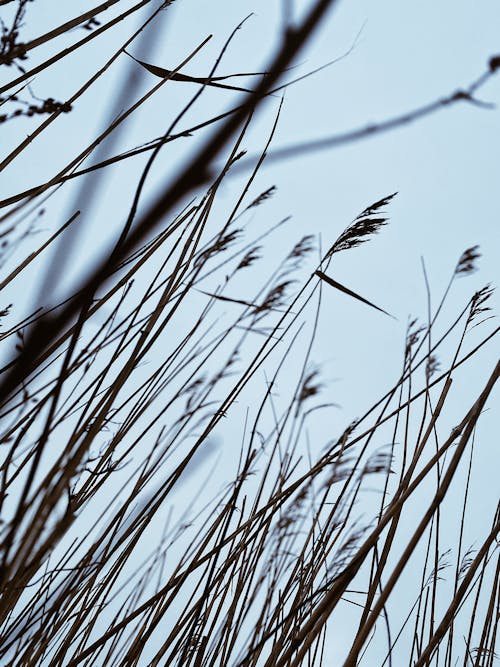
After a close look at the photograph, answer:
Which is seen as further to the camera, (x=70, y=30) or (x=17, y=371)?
(x=70, y=30)

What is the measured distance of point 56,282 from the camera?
1.02ft

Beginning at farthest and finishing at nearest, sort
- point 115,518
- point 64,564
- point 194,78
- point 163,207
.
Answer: point 64,564, point 115,518, point 194,78, point 163,207

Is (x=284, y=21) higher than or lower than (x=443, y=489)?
lower

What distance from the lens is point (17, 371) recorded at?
0.77ft

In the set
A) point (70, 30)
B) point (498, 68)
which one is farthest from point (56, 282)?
point (70, 30)

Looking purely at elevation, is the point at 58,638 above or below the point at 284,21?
below

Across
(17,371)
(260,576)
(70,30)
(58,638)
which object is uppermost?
(70,30)

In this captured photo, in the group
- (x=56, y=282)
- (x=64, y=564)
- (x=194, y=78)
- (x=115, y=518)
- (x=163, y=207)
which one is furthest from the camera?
(x=64, y=564)

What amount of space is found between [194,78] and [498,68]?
0.40 m

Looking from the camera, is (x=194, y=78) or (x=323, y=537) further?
(x=323, y=537)

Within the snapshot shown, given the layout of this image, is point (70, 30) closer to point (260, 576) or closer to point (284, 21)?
point (284, 21)

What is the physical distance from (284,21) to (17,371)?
17cm

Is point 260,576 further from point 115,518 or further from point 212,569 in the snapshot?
point 115,518

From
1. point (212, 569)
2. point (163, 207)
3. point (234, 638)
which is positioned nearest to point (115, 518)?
point (212, 569)
